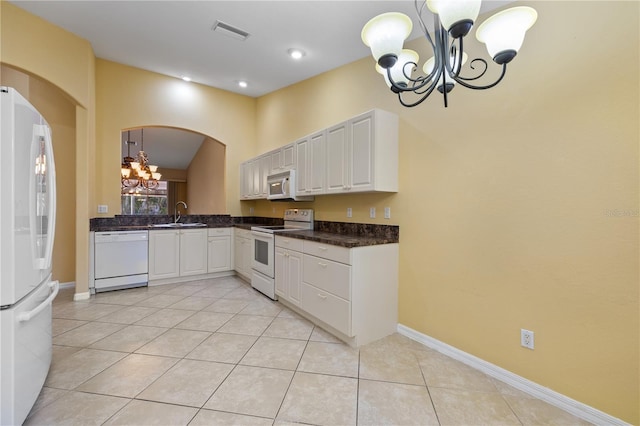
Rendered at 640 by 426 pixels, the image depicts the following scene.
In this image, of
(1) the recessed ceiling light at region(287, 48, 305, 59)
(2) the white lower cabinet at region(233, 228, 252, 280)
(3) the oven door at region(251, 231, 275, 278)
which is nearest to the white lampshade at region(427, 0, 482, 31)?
(1) the recessed ceiling light at region(287, 48, 305, 59)

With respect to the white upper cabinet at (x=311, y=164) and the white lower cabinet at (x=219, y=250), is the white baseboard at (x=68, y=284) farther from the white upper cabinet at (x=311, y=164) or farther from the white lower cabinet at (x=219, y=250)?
the white upper cabinet at (x=311, y=164)

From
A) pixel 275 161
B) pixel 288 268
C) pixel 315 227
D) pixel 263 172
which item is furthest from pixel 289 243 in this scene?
pixel 263 172

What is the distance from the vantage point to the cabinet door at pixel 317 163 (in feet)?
10.5

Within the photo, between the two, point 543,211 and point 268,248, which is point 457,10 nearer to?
point 543,211

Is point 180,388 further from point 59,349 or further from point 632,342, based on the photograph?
point 632,342

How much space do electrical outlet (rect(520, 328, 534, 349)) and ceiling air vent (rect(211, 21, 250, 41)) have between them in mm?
3833

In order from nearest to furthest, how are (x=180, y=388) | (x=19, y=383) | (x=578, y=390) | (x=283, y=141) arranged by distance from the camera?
(x=19, y=383) < (x=578, y=390) < (x=180, y=388) < (x=283, y=141)

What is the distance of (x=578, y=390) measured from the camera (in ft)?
5.61

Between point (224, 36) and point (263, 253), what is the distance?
8.84ft

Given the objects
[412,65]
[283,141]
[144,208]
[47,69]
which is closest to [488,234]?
[412,65]

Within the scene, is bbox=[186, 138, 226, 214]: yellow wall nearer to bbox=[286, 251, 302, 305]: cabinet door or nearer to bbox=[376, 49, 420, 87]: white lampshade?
bbox=[286, 251, 302, 305]: cabinet door

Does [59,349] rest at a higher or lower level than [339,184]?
lower

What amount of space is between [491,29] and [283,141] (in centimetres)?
359

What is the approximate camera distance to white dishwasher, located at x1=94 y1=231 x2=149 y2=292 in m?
→ 3.72
